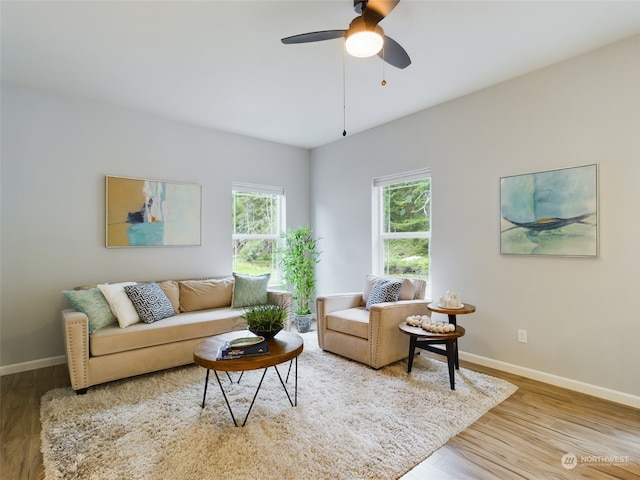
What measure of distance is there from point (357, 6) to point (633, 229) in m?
2.43

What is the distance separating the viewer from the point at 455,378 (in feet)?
9.46

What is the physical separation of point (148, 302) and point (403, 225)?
2.87 m

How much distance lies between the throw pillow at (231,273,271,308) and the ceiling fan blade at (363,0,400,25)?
9.33ft

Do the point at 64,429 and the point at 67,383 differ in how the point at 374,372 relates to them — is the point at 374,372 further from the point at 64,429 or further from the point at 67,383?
the point at 67,383

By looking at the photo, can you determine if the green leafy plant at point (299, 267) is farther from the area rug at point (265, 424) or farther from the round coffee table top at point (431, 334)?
the round coffee table top at point (431, 334)

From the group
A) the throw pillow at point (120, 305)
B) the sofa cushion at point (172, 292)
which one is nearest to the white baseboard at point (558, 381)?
the sofa cushion at point (172, 292)

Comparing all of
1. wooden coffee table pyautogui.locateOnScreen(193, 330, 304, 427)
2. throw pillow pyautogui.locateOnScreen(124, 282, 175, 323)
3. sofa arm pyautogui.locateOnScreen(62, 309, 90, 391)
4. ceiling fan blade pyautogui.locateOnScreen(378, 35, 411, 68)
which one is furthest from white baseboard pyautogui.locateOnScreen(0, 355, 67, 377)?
ceiling fan blade pyautogui.locateOnScreen(378, 35, 411, 68)

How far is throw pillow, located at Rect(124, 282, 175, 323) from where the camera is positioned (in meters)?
3.10

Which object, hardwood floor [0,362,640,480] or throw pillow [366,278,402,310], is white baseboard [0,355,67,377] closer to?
hardwood floor [0,362,640,480]

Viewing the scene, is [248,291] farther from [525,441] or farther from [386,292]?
[525,441]

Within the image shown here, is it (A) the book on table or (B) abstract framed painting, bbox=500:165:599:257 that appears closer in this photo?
(A) the book on table

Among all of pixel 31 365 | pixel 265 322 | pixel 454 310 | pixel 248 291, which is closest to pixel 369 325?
pixel 454 310

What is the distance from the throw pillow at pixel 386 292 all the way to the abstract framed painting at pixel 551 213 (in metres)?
1.02

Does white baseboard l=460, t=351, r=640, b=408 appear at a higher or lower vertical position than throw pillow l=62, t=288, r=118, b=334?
lower
